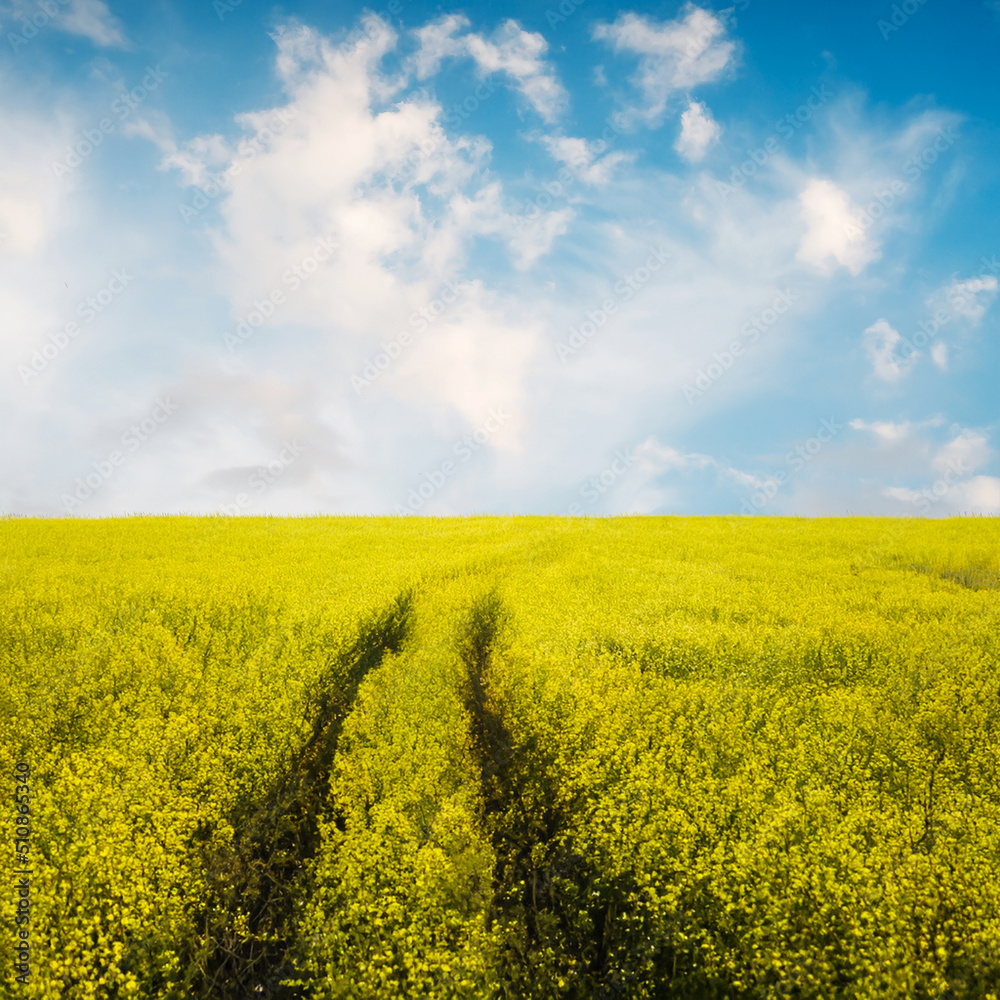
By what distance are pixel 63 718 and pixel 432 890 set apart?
21.1 ft

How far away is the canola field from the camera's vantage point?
5.13 m

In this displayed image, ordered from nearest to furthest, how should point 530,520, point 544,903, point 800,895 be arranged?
point 800,895
point 544,903
point 530,520

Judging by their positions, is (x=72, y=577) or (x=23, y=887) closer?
(x=23, y=887)

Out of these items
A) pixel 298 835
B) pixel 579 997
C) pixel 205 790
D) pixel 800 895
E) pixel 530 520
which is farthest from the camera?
pixel 530 520

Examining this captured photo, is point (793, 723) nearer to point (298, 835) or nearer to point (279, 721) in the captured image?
point (298, 835)

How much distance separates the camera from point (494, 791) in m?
7.40

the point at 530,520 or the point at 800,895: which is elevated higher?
the point at 530,520

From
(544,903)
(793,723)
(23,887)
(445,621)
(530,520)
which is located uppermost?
(530,520)

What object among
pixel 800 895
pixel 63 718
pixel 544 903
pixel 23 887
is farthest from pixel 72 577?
pixel 800 895

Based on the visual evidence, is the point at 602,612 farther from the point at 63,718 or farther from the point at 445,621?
the point at 63,718

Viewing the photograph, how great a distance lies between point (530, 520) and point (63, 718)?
16612 mm

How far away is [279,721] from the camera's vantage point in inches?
336

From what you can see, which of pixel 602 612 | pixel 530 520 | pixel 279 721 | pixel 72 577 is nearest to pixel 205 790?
pixel 279 721

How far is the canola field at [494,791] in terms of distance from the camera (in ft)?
16.8
